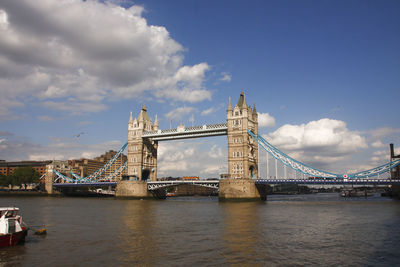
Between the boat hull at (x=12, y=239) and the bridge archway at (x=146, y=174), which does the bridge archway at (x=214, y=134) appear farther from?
the boat hull at (x=12, y=239)

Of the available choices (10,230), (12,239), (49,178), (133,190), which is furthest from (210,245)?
(49,178)

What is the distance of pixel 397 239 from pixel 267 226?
9875 millimetres

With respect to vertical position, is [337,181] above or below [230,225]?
above

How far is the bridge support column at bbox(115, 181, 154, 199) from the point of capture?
3125 inches

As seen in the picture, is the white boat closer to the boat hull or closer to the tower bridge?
the boat hull

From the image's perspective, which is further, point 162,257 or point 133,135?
point 133,135

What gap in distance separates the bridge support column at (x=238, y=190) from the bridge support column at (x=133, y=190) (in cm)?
2381

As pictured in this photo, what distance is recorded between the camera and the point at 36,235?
2408 centimetres

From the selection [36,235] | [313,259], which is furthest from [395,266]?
[36,235]

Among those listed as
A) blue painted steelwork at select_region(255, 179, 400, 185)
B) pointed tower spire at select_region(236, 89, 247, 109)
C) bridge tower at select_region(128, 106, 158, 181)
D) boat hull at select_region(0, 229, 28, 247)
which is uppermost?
pointed tower spire at select_region(236, 89, 247, 109)

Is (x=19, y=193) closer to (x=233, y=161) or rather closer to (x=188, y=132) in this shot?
(x=188, y=132)

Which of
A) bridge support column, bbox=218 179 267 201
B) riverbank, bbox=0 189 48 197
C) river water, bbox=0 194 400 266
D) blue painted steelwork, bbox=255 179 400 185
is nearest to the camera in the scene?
river water, bbox=0 194 400 266

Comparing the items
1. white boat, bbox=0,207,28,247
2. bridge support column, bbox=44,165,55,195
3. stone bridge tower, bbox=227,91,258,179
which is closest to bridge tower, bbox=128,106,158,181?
stone bridge tower, bbox=227,91,258,179

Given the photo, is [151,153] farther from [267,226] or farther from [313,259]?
[313,259]
